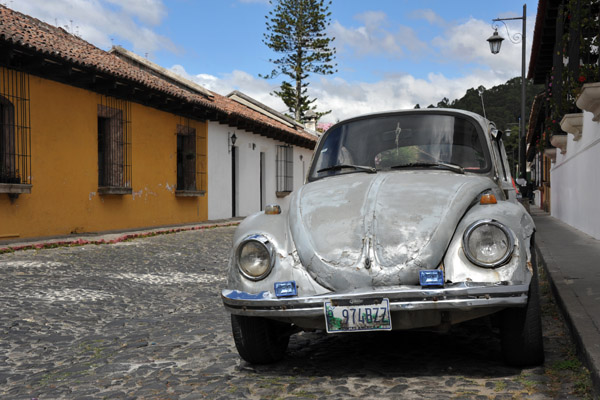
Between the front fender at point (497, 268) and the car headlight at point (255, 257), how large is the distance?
3.07 feet

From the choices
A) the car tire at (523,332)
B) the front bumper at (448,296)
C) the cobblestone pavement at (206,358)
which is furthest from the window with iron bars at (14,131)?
the car tire at (523,332)

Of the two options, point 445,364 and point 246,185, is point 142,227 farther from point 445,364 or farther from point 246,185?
point 445,364

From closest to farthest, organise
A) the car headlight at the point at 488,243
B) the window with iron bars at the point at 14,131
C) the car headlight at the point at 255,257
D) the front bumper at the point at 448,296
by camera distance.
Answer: the front bumper at the point at 448,296 → the car headlight at the point at 488,243 → the car headlight at the point at 255,257 → the window with iron bars at the point at 14,131

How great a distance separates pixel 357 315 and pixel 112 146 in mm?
12294

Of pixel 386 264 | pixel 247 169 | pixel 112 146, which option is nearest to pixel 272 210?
pixel 386 264

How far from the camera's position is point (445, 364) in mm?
3582

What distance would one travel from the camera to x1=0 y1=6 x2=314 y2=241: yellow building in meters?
11.3

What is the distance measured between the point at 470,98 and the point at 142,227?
1816 inches

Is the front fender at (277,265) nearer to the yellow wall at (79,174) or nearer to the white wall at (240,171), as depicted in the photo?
the yellow wall at (79,174)

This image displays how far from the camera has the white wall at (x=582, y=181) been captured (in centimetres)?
1054

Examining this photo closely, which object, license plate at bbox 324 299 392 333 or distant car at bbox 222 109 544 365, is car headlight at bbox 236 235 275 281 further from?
license plate at bbox 324 299 392 333

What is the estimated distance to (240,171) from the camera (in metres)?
21.9

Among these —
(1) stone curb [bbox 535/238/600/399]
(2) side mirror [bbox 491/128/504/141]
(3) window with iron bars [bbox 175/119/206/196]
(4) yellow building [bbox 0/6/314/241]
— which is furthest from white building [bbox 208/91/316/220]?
(2) side mirror [bbox 491/128/504/141]

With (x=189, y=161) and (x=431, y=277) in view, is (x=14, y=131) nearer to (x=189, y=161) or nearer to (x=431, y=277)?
(x=189, y=161)
